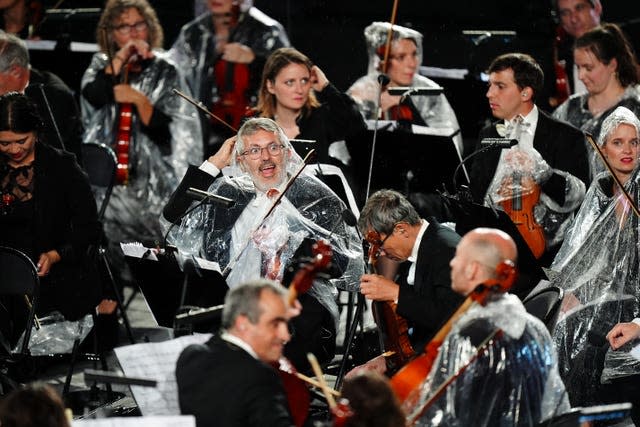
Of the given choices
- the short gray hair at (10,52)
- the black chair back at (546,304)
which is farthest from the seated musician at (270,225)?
the short gray hair at (10,52)

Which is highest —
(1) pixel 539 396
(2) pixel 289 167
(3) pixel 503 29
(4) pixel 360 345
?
(3) pixel 503 29

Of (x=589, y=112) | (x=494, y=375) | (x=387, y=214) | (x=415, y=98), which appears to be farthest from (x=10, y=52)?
(x=494, y=375)

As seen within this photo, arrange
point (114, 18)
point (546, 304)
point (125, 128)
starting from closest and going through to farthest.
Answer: point (546, 304) → point (125, 128) → point (114, 18)

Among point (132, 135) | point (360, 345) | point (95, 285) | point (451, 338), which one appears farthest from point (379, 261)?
point (132, 135)

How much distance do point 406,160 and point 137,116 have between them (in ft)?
6.68

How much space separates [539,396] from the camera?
13.1ft

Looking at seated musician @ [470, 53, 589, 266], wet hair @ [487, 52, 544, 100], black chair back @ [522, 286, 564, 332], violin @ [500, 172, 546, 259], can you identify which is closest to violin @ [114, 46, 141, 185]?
seated musician @ [470, 53, 589, 266]

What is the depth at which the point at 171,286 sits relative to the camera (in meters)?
4.88

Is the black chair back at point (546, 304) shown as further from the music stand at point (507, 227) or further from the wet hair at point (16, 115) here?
the wet hair at point (16, 115)

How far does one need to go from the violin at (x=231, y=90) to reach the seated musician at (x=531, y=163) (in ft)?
6.13

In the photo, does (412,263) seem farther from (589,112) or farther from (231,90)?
(231,90)

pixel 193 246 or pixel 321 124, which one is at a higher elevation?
pixel 321 124

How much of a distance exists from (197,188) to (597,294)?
182cm

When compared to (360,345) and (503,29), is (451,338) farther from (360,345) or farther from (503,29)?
(503,29)
